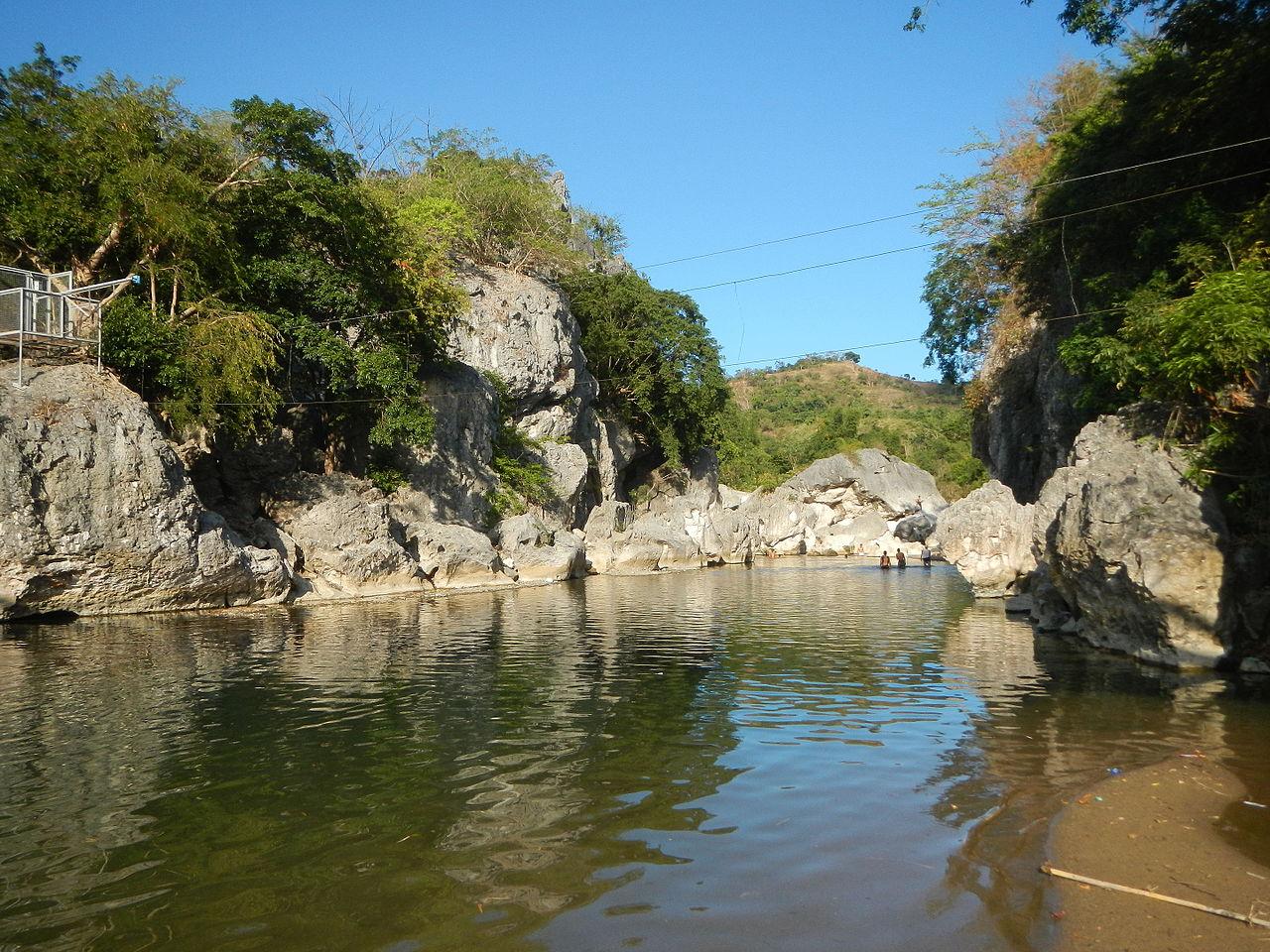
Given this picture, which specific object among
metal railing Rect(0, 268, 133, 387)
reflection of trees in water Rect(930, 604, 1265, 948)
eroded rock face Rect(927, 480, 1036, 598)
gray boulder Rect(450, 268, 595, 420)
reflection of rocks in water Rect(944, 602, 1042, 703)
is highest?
gray boulder Rect(450, 268, 595, 420)

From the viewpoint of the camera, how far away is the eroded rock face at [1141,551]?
1285 centimetres

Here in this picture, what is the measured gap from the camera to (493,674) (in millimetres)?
13352

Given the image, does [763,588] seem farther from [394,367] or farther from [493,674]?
[493,674]

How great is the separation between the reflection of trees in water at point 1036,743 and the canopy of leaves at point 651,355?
116ft

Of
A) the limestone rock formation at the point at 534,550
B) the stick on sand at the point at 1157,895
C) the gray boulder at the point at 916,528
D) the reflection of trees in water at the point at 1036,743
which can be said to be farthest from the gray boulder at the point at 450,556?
the gray boulder at the point at 916,528

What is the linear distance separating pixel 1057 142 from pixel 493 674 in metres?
23.8

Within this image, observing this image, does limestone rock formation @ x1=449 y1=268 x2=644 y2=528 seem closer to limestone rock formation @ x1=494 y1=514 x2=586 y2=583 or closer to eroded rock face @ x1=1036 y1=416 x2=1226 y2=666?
Answer: limestone rock formation @ x1=494 y1=514 x2=586 y2=583

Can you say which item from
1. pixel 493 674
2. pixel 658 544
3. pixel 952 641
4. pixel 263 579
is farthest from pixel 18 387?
pixel 658 544

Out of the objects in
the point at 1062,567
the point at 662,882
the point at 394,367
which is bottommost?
the point at 662,882

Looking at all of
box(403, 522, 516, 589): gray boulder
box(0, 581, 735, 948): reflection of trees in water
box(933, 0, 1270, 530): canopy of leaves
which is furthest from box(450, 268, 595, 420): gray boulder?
box(0, 581, 735, 948): reflection of trees in water

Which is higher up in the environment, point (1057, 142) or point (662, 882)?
point (1057, 142)

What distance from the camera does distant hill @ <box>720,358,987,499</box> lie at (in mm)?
70188

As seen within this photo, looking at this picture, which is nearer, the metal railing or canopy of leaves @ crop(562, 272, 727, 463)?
the metal railing

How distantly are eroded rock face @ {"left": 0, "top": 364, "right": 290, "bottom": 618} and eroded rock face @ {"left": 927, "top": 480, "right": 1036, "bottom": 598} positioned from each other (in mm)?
20433
